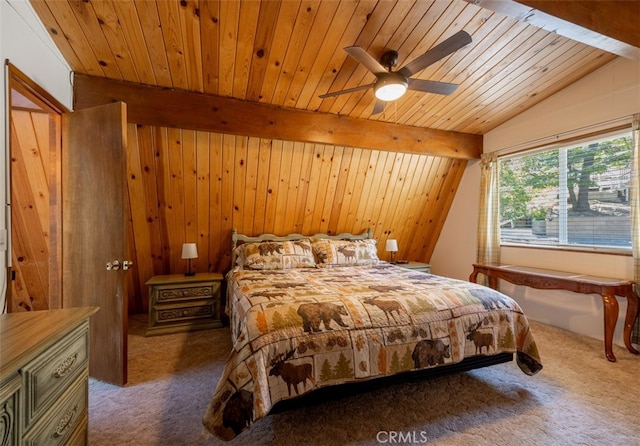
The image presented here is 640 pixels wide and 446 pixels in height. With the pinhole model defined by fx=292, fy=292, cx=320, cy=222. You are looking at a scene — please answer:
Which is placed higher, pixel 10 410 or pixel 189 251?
pixel 189 251

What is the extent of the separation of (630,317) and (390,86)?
284 cm

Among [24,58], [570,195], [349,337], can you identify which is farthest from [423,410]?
[24,58]

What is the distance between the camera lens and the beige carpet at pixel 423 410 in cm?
158

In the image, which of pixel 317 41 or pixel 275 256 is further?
pixel 275 256

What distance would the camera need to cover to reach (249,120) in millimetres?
2885

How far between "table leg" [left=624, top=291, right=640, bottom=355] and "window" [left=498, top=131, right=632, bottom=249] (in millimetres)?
515

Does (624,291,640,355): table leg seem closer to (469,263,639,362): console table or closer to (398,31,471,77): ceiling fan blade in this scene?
(469,263,639,362): console table

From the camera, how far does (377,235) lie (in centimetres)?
454

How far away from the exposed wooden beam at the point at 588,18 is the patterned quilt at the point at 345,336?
1.81m

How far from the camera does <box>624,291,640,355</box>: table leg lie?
2.49m

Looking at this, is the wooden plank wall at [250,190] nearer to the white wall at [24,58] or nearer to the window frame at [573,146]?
the white wall at [24,58]

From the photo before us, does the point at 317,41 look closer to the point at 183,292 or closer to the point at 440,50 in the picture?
the point at 440,50

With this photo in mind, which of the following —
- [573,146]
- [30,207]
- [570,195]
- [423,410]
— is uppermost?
[573,146]

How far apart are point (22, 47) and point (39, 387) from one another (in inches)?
74.0
